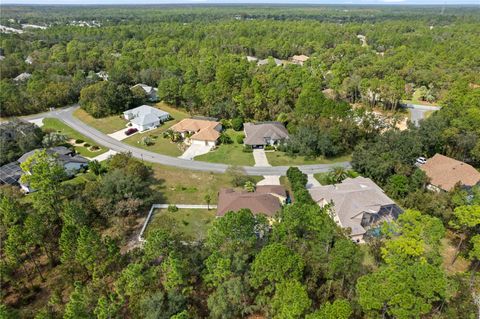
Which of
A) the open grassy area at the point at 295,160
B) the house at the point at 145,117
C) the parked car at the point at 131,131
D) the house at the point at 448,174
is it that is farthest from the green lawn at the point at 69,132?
the house at the point at 448,174

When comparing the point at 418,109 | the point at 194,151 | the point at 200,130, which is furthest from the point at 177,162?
the point at 418,109

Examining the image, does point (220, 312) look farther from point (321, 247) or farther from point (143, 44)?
point (143, 44)

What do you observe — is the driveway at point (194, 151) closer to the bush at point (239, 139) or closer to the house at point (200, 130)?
the house at point (200, 130)

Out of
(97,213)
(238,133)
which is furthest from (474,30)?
(97,213)

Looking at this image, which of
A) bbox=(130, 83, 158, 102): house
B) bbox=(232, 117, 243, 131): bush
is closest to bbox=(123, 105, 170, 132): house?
bbox=(130, 83, 158, 102): house

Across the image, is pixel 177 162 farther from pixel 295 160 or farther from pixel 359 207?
pixel 359 207

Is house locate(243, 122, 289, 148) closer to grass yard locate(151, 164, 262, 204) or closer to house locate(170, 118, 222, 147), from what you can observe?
house locate(170, 118, 222, 147)
